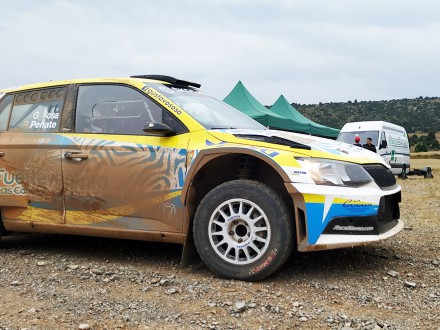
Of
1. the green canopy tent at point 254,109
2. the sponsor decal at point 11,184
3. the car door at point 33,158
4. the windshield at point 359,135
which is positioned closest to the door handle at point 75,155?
the car door at point 33,158

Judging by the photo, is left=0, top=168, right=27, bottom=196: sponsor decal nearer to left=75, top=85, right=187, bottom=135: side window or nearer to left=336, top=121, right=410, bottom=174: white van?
left=75, top=85, right=187, bottom=135: side window

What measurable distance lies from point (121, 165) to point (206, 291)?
1.34 metres

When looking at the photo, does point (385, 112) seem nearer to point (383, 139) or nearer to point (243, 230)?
point (383, 139)

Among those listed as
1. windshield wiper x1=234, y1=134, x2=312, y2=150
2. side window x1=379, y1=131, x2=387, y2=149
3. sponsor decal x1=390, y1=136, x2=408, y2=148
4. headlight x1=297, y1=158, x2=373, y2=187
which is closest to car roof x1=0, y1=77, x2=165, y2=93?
windshield wiper x1=234, y1=134, x2=312, y2=150

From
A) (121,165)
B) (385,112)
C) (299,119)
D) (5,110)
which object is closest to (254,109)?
(299,119)

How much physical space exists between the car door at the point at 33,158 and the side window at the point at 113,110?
0.83ft

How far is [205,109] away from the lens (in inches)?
176

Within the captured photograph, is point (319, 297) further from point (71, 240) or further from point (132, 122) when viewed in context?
point (71, 240)

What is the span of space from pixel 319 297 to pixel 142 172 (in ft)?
5.66

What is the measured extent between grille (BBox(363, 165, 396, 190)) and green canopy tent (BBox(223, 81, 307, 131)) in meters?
14.0

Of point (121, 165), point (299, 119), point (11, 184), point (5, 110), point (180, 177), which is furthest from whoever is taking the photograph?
point (299, 119)

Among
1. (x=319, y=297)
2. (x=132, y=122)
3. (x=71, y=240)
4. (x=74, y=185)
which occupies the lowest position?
(x=71, y=240)

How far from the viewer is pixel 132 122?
429cm

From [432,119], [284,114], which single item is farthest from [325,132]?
[432,119]
